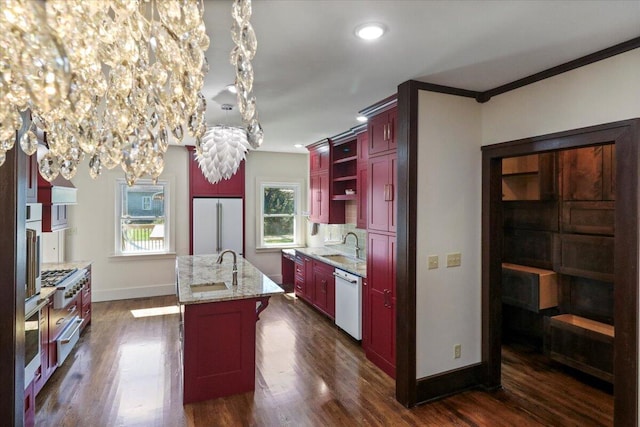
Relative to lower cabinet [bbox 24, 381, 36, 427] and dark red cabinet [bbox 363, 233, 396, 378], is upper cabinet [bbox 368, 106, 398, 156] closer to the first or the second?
dark red cabinet [bbox 363, 233, 396, 378]

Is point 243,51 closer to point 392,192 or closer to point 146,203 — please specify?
point 392,192

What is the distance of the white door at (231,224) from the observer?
6164mm

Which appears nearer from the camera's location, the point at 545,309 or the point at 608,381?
the point at 608,381

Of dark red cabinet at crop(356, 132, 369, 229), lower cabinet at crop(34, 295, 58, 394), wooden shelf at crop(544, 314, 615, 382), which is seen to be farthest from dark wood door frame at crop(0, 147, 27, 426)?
wooden shelf at crop(544, 314, 615, 382)

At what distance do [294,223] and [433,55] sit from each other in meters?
5.00

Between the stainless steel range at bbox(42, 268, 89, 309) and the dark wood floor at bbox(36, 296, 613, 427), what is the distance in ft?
2.32

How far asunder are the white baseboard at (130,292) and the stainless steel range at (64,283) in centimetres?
168

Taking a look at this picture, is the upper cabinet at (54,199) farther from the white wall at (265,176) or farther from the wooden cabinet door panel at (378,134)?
the wooden cabinet door panel at (378,134)

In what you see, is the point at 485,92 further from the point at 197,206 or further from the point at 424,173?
the point at 197,206

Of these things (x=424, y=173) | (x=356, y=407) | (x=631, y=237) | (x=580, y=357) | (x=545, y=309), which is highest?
(x=424, y=173)

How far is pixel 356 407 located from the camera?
273 cm

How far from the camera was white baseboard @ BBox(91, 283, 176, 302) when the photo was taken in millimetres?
5563

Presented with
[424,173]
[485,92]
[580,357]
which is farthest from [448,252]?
[580,357]

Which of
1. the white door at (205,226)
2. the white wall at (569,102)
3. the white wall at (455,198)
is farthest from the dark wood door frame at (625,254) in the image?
the white door at (205,226)
